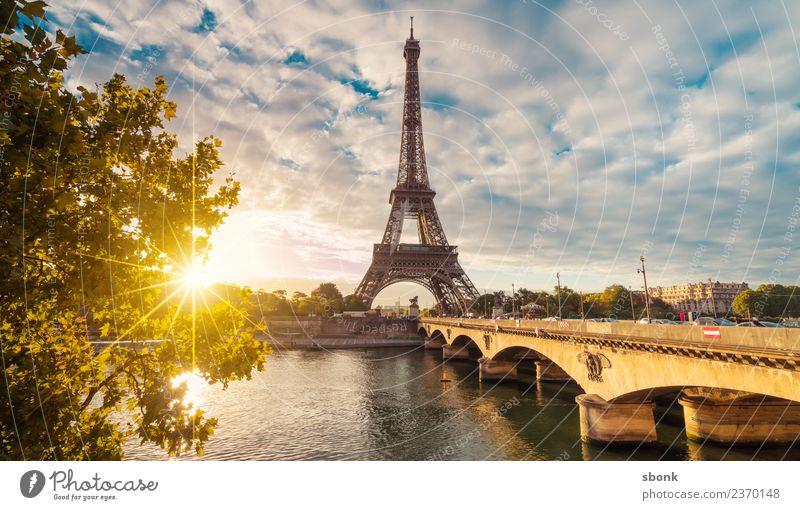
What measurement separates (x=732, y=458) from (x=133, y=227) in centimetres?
2332

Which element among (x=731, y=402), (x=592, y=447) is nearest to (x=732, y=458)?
(x=731, y=402)

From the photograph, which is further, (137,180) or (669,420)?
(669,420)

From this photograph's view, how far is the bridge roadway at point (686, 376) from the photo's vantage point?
10.6 meters

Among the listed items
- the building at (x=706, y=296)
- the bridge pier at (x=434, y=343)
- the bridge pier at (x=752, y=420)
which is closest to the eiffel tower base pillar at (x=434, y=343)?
the bridge pier at (x=434, y=343)

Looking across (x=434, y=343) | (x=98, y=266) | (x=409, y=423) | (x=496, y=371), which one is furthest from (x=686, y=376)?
(x=434, y=343)

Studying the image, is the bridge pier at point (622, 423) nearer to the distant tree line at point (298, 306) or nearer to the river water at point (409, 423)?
the river water at point (409, 423)

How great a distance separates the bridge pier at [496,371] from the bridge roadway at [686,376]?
1245 cm

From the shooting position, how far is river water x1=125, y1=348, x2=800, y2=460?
57.8 feet

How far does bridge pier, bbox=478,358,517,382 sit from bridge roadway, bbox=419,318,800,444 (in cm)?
1245

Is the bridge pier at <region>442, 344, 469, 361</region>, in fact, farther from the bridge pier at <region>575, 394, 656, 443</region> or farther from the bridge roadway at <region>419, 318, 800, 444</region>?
the bridge pier at <region>575, 394, 656, 443</region>

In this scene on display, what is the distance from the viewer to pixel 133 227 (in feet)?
16.5

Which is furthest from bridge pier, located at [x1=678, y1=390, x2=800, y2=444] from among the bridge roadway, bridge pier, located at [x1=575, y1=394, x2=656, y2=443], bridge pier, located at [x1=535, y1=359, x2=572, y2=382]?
bridge pier, located at [x1=535, y1=359, x2=572, y2=382]

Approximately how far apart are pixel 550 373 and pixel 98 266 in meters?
38.6

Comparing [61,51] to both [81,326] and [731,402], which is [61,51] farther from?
[731,402]
